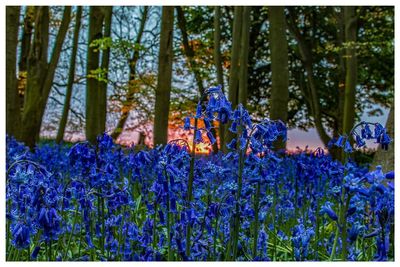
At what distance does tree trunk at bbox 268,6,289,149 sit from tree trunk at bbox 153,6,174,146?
1.91 m

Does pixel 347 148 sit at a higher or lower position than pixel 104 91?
lower

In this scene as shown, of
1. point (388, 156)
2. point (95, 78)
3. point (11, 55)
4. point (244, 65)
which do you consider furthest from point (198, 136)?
point (95, 78)

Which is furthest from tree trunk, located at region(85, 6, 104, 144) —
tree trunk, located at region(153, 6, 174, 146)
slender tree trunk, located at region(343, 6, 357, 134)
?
slender tree trunk, located at region(343, 6, 357, 134)

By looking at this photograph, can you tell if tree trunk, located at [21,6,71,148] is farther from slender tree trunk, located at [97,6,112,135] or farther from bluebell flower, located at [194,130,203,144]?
bluebell flower, located at [194,130,203,144]

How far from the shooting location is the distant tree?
1182 cm

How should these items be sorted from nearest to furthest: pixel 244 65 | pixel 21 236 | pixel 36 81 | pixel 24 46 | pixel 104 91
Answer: pixel 21 236 → pixel 244 65 → pixel 36 81 → pixel 104 91 → pixel 24 46

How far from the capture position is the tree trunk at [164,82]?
9656 millimetres

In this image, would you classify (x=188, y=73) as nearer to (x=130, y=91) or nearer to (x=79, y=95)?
(x=130, y=91)

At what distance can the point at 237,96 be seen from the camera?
10.3 m

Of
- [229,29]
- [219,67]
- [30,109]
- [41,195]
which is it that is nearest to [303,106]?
[229,29]

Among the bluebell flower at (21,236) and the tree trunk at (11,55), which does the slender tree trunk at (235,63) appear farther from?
the bluebell flower at (21,236)

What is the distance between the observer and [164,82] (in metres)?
9.84

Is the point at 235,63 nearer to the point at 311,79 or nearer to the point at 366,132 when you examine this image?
the point at 311,79

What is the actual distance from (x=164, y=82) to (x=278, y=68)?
2.12 metres
